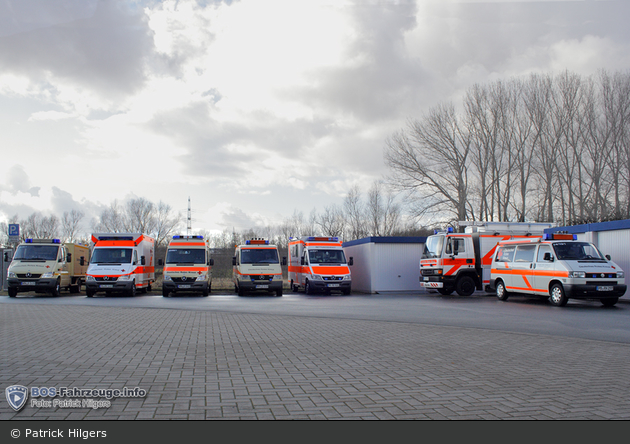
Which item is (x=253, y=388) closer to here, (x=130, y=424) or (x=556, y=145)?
(x=130, y=424)

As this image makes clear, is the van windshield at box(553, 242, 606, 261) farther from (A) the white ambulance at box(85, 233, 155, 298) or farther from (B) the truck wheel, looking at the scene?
(A) the white ambulance at box(85, 233, 155, 298)

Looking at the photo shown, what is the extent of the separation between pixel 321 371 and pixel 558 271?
499 inches

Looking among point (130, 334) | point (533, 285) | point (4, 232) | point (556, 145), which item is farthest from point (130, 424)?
A: point (4, 232)

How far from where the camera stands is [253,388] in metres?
5.42

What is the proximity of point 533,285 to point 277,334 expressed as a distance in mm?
11657

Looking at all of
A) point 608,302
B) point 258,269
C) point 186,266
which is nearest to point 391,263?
point 258,269

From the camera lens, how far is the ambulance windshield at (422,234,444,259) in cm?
2216

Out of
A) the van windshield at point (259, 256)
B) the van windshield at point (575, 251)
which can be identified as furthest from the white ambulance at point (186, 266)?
the van windshield at point (575, 251)

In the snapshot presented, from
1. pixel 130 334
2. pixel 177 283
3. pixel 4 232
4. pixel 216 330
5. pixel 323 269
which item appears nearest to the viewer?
pixel 130 334

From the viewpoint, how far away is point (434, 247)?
22469 millimetres

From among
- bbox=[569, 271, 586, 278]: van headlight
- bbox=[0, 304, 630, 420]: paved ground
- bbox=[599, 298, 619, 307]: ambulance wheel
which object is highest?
bbox=[569, 271, 586, 278]: van headlight

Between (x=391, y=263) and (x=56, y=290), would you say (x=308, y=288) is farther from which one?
(x=56, y=290)

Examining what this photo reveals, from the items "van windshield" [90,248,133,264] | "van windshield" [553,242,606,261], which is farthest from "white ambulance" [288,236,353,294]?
"van windshield" [553,242,606,261]

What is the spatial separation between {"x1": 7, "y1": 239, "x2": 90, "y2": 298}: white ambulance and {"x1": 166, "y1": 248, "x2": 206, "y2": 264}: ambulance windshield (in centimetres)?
541
